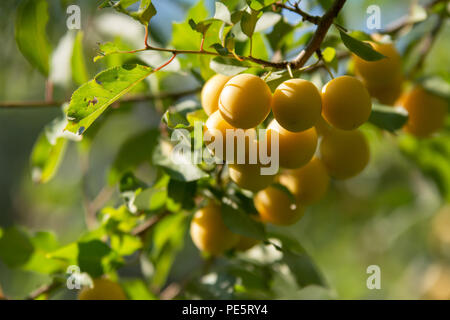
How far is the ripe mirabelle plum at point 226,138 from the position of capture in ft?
1.77

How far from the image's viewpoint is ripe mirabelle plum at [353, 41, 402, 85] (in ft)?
2.33

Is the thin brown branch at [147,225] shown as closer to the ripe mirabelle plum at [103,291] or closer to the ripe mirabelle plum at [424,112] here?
the ripe mirabelle plum at [103,291]

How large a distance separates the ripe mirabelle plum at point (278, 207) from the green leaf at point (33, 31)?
21.5 inches

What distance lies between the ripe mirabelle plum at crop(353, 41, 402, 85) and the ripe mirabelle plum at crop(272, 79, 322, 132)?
0.79 ft

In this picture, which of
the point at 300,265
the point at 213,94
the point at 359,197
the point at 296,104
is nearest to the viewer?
the point at 296,104

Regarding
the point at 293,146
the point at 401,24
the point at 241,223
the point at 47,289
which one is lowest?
the point at 47,289

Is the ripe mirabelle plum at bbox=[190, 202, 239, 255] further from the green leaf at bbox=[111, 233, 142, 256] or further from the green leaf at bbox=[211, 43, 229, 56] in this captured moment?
the green leaf at bbox=[211, 43, 229, 56]

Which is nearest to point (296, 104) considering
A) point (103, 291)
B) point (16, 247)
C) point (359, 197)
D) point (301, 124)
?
point (301, 124)

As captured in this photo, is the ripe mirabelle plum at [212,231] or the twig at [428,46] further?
the twig at [428,46]

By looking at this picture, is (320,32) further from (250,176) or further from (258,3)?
(250,176)

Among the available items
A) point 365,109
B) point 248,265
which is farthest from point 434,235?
point 365,109

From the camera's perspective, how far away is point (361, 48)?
1.76 feet

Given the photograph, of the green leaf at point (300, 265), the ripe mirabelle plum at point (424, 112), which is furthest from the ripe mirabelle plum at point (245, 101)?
the ripe mirabelle plum at point (424, 112)

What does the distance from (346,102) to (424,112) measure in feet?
1.33
